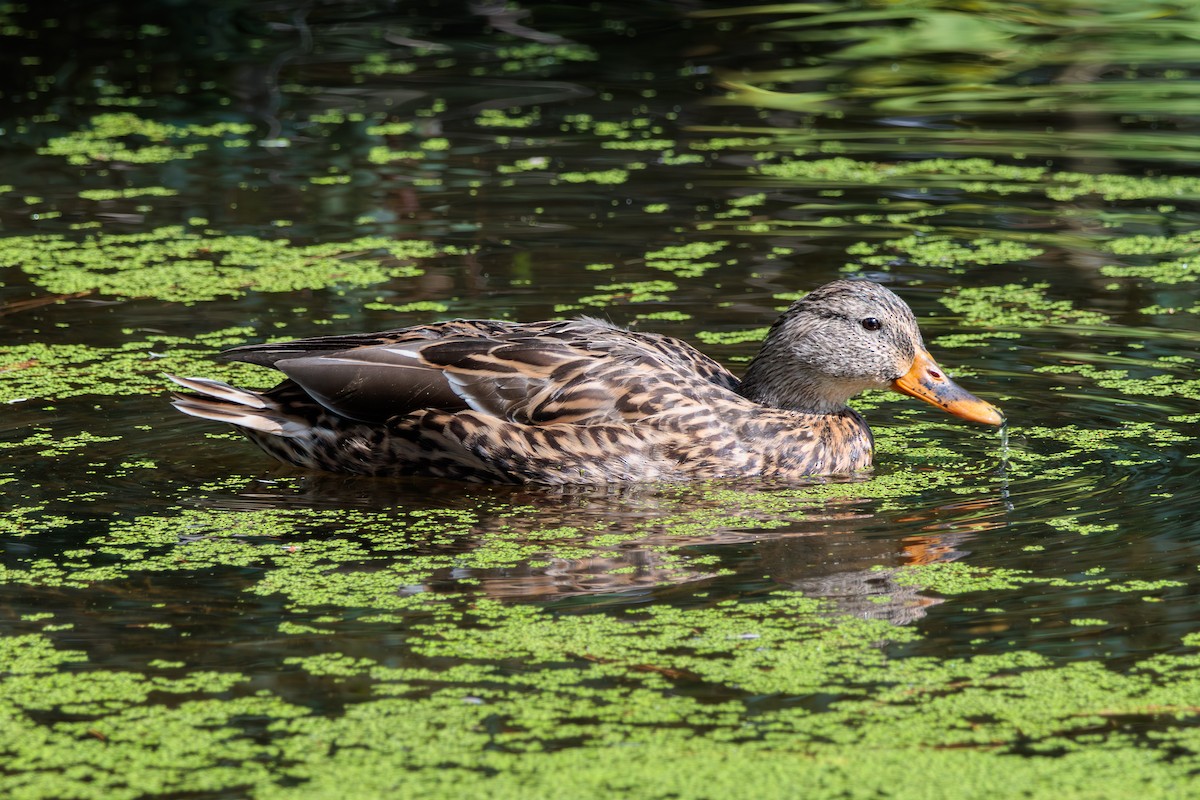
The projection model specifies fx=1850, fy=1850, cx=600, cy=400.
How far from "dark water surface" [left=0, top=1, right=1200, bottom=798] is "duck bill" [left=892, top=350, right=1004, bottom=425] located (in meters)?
0.22

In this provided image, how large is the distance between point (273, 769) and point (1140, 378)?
496cm

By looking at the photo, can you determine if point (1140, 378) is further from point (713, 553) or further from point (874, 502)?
point (713, 553)

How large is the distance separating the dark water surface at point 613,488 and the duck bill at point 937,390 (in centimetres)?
22

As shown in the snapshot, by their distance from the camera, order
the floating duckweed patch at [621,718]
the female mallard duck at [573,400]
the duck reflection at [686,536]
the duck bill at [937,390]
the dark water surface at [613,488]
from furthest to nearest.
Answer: the duck bill at [937,390]
the female mallard duck at [573,400]
the duck reflection at [686,536]
the dark water surface at [613,488]
the floating duckweed patch at [621,718]

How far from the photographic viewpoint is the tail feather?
7520 mm

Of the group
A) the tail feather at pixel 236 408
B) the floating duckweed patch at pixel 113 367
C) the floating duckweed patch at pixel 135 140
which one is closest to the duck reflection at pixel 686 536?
the tail feather at pixel 236 408

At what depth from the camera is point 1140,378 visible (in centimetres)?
830

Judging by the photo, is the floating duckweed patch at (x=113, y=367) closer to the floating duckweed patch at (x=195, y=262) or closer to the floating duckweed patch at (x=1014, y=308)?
the floating duckweed patch at (x=195, y=262)

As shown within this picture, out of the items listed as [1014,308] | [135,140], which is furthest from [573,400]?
Answer: [135,140]

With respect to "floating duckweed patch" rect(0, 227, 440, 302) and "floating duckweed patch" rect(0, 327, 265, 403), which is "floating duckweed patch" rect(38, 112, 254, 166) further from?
"floating duckweed patch" rect(0, 327, 265, 403)

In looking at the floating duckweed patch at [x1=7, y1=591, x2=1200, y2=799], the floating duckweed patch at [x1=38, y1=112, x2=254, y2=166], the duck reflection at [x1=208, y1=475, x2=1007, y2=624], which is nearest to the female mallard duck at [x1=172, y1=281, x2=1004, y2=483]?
the duck reflection at [x1=208, y1=475, x2=1007, y2=624]

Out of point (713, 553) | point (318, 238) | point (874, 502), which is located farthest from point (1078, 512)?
point (318, 238)

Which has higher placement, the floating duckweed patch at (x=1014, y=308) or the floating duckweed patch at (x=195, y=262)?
the floating duckweed patch at (x=195, y=262)

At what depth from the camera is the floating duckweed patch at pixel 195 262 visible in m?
9.97
